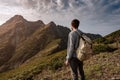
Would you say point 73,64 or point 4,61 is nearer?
point 73,64

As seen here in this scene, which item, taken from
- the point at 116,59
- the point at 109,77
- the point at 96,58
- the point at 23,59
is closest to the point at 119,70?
the point at 109,77

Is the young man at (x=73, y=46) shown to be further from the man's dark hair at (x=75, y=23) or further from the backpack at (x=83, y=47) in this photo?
the backpack at (x=83, y=47)

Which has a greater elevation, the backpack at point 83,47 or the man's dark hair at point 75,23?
the man's dark hair at point 75,23

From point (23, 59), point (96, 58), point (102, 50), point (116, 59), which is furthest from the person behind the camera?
point (23, 59)

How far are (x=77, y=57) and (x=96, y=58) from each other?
1502 centimetres

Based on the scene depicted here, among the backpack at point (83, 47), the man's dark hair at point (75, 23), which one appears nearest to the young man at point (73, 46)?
the man's dark hair at point (75, 23)

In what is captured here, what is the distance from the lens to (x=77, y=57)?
37.4ft

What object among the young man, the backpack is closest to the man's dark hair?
the young man

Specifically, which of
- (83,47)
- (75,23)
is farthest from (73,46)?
(75,23)

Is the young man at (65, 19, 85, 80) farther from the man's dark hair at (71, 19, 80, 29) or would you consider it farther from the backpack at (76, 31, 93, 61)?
the backpack at (76, 31, 93, 61)

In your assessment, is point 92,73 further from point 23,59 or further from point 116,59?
point 23,59

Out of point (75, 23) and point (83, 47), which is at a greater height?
point (75, 23)

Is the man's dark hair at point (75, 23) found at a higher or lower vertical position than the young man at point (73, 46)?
higher

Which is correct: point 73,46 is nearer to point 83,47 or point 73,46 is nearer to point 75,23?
point 83,47
